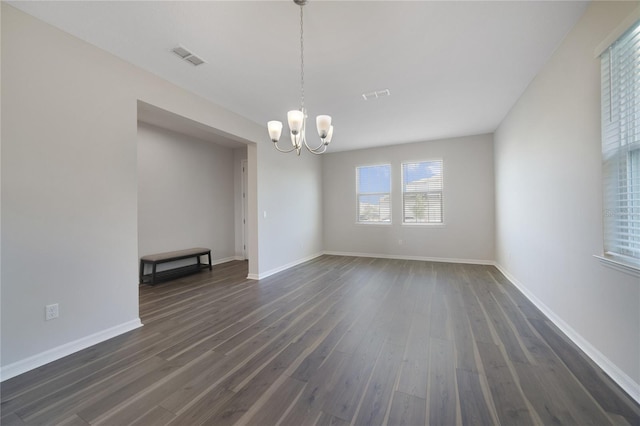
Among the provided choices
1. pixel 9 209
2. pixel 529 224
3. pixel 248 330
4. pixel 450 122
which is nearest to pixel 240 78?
pixel 9 209

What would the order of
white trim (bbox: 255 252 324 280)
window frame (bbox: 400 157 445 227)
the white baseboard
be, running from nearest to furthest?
white trim (bbox: 255 252 324 280) → window frame (bbox: 400 157 445 227) → the white baseboard

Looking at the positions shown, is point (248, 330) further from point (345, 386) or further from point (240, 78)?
point (240, 78)

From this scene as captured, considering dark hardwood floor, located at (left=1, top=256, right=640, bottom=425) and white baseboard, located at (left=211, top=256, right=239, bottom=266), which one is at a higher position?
white baseboard, located at (left=211, top=256, right=239, bottom=266)

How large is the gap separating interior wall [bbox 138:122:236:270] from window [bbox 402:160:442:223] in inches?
169

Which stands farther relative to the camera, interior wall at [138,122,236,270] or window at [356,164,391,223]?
window at [356,164,391,223]

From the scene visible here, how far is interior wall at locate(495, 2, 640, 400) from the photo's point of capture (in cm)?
164

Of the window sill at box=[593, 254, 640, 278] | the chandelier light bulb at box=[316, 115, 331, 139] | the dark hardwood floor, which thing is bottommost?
the dark hardwood floor

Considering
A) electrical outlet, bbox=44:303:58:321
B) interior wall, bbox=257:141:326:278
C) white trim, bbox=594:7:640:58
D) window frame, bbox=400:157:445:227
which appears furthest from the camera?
window frame, bbox=400:157:445:227

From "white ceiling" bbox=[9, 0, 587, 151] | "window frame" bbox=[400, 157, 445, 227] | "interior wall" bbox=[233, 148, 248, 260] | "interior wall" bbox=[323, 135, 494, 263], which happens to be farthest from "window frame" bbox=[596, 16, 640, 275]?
"interior wall" bbox=[233, 148, 248, 260]

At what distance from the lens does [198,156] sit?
5.41 meters

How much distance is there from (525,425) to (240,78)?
3.71 m

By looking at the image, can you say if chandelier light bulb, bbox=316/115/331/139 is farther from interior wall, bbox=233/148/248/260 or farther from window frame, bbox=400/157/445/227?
interior wall, bbox=233/148/248/260

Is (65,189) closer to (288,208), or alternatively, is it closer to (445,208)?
(288,208)

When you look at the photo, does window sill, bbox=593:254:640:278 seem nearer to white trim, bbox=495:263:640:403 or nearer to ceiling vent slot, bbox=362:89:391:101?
white trim, bbox=495:263:640:403
